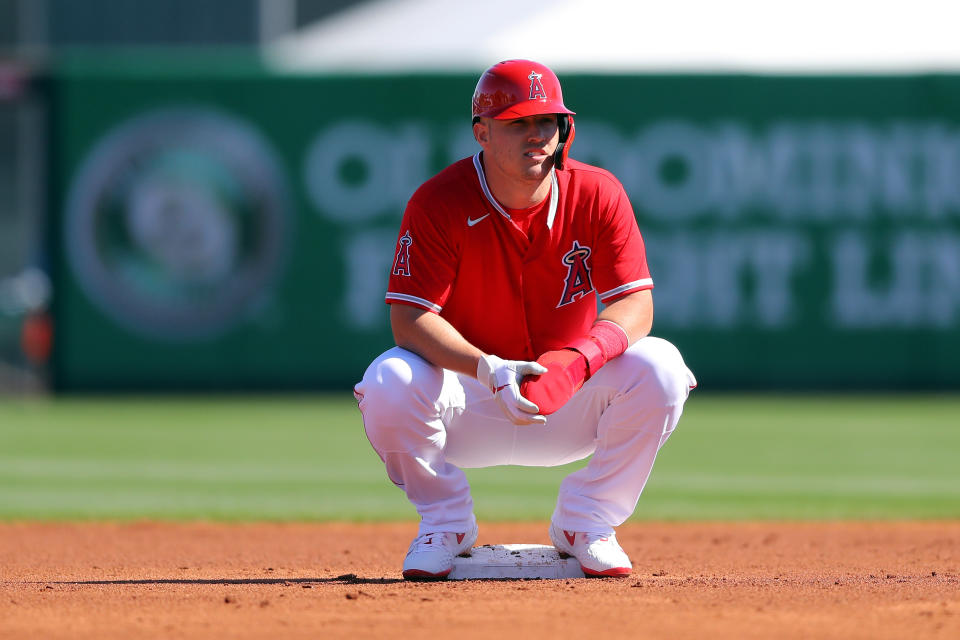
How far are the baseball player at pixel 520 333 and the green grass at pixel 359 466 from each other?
2.45 m

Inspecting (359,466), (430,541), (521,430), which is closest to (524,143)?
(521,430)

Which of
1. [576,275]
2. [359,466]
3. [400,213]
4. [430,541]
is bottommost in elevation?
[359,466]

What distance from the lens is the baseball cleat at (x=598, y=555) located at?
4785 millimetres

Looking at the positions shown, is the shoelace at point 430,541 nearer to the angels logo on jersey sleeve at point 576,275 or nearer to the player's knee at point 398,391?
the player's knee at point 398,391

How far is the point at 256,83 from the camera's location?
48.0ft

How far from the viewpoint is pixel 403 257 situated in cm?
479

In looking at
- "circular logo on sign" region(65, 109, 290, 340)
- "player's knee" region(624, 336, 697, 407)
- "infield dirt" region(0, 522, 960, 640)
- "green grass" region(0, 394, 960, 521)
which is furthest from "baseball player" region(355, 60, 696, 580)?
"circular logo on sign" region(65, 109, 290, 340)

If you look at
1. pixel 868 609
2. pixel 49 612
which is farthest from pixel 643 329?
pixel 49 612

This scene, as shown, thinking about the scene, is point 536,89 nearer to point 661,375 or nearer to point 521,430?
point 661,375

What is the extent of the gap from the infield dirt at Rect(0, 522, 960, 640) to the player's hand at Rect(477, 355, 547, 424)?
0.56 m

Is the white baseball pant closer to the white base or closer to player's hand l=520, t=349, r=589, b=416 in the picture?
the white base

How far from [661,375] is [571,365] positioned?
1.16 ft

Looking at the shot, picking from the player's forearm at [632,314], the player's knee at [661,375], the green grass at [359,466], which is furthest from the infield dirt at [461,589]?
the green grass at [359,466]

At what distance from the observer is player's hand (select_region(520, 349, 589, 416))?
4.46 metres
